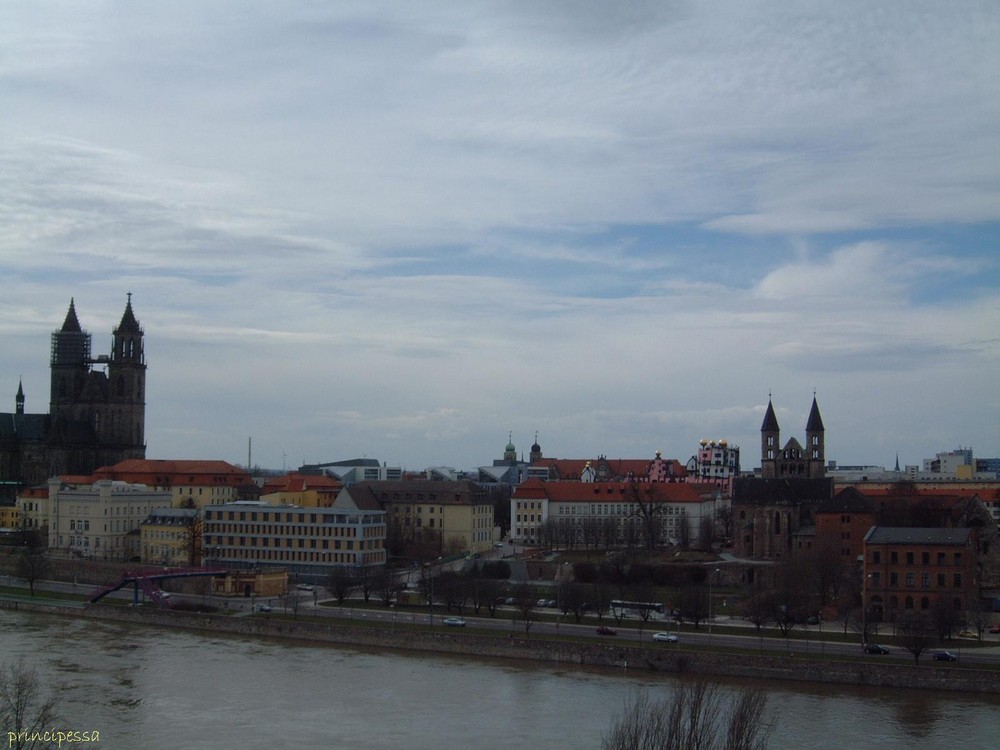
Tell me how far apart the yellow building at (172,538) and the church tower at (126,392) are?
108ft

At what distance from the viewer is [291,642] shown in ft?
168

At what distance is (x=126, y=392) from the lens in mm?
110062

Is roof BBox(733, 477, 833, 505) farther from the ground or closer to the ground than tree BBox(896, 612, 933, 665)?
farther from the ground

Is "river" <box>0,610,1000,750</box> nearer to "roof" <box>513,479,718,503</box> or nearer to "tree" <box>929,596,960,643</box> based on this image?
"tree" <box>929,596,960,643</box>

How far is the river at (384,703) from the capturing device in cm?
3416

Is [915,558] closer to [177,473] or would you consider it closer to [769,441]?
[769,441]

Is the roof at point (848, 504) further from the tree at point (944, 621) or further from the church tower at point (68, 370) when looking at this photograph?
the church tower at point (68, 370)

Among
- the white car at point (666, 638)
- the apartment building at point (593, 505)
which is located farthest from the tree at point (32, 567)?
the white car at point (666, 638)

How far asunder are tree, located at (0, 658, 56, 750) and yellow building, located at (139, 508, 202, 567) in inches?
1196

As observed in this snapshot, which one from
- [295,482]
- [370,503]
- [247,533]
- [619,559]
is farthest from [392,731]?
[295,482]

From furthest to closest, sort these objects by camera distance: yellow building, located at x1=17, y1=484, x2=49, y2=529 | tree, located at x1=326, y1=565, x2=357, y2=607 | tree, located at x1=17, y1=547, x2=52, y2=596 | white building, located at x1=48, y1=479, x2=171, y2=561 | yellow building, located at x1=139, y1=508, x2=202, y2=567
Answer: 1. yellow building, located at x1=17, y1=484, x2=49, y2=529
2. white building, located at x1=48, y1=479, x2=171, y2=561
3. yellow building, located at x1=139, y1=508, x2=202, y2=567
4. tree, located at x1=17, y1=547, x2=52, y2=596
5. tree, located at x1=326, y1=565, x2=357, y2=607

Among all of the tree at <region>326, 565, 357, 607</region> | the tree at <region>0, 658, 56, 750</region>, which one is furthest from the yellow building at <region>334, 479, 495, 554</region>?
the tree at <region>0, 658, 56, 750</region>

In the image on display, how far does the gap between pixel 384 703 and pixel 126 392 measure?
7771 cm

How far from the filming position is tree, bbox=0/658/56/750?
83.4 feet
